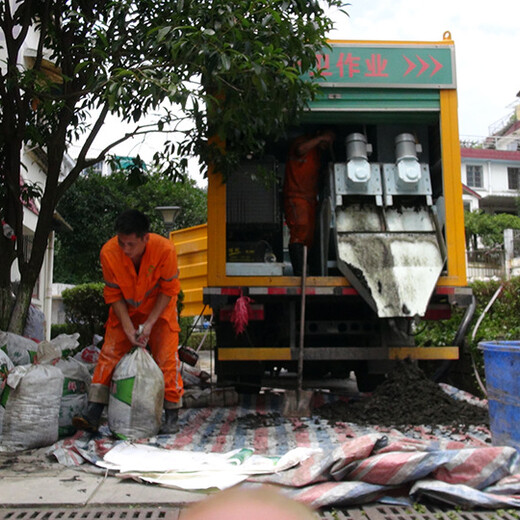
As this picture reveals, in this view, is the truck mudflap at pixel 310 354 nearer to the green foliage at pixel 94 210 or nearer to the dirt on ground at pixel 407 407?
the dirt on ground at pixel 407 407

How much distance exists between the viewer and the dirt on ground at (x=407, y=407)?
4.23 m

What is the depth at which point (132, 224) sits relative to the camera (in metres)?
3.81

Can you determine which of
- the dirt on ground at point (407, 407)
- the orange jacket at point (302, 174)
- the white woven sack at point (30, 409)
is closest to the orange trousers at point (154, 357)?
the white woven sack at point (30, 409)

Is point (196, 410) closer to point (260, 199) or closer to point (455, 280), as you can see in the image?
point (260, 199)

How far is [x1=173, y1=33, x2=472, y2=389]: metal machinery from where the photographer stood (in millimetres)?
4938

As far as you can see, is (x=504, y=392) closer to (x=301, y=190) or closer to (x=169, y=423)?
(x=169, y=423)

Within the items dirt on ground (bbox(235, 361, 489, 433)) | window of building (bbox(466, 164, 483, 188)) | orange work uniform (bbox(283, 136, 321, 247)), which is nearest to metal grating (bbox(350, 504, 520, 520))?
dirt on ground (bbox(235, 361, 489, 433))

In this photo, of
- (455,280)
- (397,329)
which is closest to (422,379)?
(397,329)

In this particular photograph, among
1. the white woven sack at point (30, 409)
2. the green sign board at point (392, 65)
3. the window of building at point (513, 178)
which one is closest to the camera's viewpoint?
the white woven sack at point (30, 409)

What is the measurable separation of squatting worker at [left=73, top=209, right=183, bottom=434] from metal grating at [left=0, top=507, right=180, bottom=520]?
1417 mm

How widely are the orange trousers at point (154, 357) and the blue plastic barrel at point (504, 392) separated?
2.00m

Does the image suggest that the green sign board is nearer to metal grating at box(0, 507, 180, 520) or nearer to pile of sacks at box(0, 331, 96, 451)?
pile of sacks at box(0, 331, 96, 451)

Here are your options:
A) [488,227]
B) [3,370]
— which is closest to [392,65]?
[3,370]

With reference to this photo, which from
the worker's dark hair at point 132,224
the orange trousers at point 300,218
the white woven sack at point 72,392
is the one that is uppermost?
the orange trousers at point 300,218
